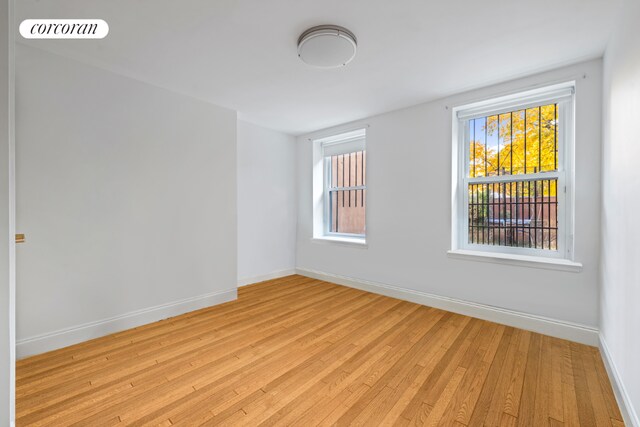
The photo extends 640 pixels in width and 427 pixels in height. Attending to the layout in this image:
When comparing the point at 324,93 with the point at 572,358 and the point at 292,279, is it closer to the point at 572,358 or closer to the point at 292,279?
the point at 292,279

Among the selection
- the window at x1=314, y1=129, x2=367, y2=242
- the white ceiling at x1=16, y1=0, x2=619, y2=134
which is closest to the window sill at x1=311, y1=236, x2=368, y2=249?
the window at x1=314, y1=129, x2=367, y2=242

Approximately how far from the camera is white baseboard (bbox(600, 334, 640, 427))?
1.50 meters

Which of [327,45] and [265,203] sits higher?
[327,45]

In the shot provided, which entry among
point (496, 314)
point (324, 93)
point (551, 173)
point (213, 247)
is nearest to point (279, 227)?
point (213, 247)

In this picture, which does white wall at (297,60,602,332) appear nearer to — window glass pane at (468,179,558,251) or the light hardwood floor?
window glass pane at (468,179,558,251)

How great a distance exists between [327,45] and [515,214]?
2716 millimetres

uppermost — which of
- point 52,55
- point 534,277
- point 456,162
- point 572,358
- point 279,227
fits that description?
point 52,55

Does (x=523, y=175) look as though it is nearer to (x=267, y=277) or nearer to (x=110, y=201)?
(x=267, y=277)

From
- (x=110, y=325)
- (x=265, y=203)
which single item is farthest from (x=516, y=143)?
(x=110, y=325)

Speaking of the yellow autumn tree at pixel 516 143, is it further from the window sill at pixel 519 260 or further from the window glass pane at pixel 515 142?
the window sill at pixel 519 260

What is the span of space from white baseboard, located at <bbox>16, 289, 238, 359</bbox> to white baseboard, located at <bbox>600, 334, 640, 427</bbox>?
3.75 metres

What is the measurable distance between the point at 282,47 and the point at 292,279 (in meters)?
3.65

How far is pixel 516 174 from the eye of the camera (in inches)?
119

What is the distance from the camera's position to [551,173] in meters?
2.80
